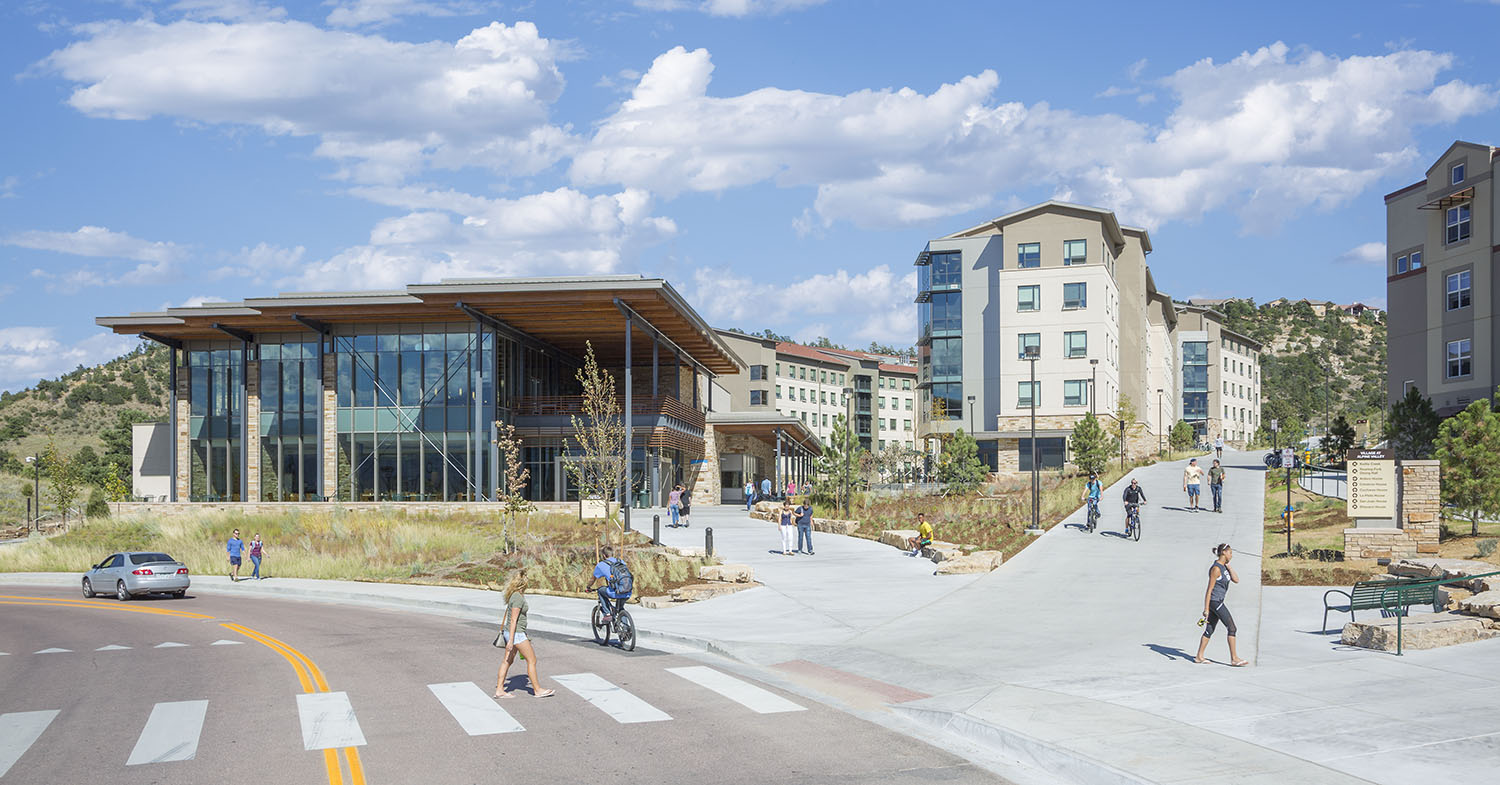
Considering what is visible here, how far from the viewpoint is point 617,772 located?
9609 millimetres

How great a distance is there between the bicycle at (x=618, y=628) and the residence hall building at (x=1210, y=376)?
4284 inches

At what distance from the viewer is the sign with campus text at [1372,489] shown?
86.4 feet

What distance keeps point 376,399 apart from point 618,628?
3929 cm

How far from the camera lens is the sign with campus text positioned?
26328mm

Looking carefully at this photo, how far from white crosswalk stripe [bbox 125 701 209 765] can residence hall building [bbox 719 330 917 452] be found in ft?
294

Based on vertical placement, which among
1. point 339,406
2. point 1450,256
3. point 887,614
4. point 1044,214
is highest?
point 1044,214

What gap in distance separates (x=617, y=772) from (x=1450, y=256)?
53.8m

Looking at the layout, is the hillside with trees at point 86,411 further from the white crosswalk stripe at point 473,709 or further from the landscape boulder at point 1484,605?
the landscape boulder at point 1484,605

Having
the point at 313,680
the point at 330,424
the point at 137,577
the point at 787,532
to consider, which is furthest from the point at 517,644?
the point at 330,424

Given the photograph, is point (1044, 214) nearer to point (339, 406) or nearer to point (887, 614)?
point (339, 406)

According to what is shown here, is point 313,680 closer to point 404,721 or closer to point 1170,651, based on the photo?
point 404,721

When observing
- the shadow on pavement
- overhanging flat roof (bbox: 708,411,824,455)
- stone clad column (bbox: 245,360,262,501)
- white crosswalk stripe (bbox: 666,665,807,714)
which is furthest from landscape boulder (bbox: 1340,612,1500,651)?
stone clad column (bbox: 245,360,262,501)

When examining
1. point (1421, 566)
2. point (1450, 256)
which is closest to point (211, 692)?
point (1421, 566)

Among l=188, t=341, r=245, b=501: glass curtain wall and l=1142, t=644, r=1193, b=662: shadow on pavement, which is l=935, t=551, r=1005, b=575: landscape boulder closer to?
l=1142, t=644, r=1193, b=662: shadow on pavement
